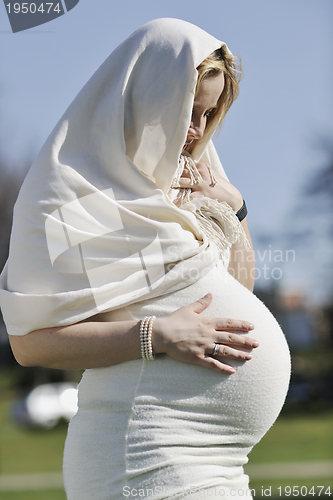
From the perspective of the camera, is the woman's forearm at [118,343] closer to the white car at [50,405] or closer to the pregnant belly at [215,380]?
the pregnant belly at [215,380]

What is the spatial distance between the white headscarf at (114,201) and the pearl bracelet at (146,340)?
9cm

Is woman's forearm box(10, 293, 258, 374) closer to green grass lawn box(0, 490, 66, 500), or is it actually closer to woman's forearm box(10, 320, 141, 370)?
woman's forearm box(10, 320, 141, 370)

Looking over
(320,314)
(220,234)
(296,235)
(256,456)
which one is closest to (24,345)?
(220,234)

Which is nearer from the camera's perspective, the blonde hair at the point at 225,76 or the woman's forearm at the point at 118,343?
the woman's forearm at the point at 118,343

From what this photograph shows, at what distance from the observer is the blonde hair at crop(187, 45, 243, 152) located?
1.53m

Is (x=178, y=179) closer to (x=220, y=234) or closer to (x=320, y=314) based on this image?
(x=220, y=234)

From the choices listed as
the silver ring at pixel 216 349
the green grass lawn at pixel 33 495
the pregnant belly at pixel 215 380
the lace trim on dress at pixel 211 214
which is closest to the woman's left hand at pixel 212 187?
the lace trim on dress at pixel 211 214

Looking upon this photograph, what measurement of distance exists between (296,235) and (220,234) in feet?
37.1

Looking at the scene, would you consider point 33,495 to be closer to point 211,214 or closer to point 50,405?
point 50,405

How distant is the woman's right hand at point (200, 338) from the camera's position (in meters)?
1.28

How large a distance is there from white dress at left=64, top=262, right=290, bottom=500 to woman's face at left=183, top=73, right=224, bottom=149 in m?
0.52

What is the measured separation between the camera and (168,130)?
1468 millimetres

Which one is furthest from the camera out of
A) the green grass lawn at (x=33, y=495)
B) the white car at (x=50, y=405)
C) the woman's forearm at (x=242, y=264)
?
the white car at (x=50, y=405)

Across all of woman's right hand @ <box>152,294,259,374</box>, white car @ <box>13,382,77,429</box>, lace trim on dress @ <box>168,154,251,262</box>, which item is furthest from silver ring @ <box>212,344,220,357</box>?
white car @ <box>13,382,77,429</box>
